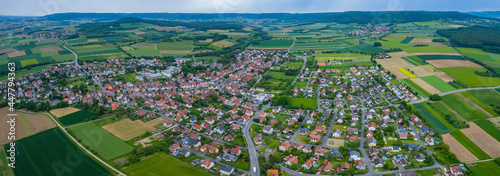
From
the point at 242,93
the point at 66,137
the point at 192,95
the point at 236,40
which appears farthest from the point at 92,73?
the point at 236,40

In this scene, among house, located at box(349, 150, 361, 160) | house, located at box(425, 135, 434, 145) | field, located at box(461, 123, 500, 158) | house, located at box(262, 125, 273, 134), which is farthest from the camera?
house, located at box(262, 125, 273, 134)

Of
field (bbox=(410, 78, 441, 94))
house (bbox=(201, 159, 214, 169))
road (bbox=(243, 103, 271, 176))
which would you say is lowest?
house (bbox=(201, 159, 214, 169))

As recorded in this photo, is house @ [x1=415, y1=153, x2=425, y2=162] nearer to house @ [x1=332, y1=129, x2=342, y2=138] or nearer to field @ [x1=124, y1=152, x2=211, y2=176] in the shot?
house @ [x1=332, y1=129, x2=342, y2=138]

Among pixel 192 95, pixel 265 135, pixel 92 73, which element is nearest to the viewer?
pixel 265 135

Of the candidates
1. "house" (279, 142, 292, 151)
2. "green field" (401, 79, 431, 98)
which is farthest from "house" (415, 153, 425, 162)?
"green field" (401, 79, 431, 98)

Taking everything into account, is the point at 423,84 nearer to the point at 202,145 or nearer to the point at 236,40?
the point at 202,145
